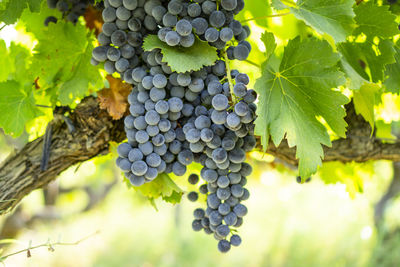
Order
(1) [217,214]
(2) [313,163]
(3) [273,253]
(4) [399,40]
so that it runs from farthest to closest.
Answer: (3) [273,253]
(4) [399,40]
(1) [217,214]
(2) [313,163]

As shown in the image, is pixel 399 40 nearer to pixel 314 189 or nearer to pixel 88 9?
pixel 88 9

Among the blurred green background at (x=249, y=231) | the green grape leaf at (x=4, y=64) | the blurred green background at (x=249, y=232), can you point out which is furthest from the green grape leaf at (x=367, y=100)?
the blurred green background at (x=249, y=232)

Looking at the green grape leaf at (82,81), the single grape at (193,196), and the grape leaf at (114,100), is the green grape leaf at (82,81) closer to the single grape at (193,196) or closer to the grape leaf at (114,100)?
the grape leaf at (114,100)

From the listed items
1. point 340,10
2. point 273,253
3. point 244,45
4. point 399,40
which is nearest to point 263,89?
point 244,45

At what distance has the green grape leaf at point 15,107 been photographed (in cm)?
106

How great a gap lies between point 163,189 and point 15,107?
0.48m

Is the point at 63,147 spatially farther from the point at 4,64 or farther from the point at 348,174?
the point at 348,174

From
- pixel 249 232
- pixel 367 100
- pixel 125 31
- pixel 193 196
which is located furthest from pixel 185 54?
pixel 249 232

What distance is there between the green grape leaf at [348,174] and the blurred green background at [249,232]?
3459 mm

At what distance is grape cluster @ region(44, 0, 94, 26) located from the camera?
112 cm

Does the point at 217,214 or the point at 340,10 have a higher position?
the point at 340,10

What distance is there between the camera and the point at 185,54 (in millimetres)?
814

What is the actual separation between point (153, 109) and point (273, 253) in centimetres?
527

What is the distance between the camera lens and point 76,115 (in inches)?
43.9
